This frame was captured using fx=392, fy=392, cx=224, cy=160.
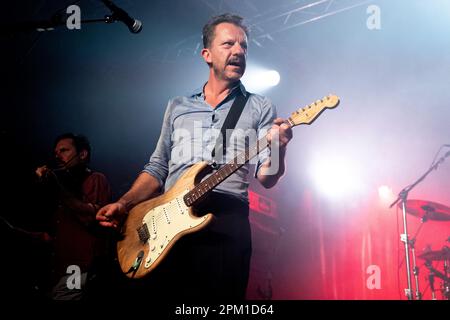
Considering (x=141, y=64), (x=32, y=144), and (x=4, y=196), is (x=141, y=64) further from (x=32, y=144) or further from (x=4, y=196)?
(x=4, y=196)

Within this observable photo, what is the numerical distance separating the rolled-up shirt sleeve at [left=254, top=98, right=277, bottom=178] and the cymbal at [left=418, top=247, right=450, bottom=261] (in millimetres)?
3909

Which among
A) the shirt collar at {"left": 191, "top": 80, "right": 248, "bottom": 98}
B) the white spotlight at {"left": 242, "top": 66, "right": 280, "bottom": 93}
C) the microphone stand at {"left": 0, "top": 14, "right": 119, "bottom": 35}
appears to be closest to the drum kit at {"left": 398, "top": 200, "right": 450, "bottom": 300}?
the white spotlight at {"left": 242, "top": 66, "right": 280, "bottom": 93}

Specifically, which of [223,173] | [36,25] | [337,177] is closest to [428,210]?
[337,177]

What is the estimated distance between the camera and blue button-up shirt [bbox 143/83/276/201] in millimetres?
2324

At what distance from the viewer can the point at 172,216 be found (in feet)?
7.22

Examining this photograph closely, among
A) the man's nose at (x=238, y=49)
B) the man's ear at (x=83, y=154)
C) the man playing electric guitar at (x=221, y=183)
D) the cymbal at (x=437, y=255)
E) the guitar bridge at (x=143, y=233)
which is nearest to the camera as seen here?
the man playing electric guitar at (x=221, y=183)

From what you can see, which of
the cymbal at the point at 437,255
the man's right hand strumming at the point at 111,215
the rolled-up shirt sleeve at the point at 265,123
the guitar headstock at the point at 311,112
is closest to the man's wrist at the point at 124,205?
the man's right hand strumming at the point at 111,215

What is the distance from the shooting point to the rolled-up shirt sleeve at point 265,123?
7.53ft

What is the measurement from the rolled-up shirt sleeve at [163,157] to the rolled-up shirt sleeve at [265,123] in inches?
25.8

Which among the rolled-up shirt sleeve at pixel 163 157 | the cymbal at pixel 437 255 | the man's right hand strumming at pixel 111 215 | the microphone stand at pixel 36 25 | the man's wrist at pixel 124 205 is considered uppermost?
the microphone stand at pixel 36 25

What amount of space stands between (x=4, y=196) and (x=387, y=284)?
5408mm

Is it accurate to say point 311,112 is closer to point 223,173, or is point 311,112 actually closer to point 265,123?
point 265,123

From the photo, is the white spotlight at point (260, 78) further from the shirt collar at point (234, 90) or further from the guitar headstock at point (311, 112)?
the guitar headstock at point (311, 112)

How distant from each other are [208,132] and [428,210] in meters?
4.02
